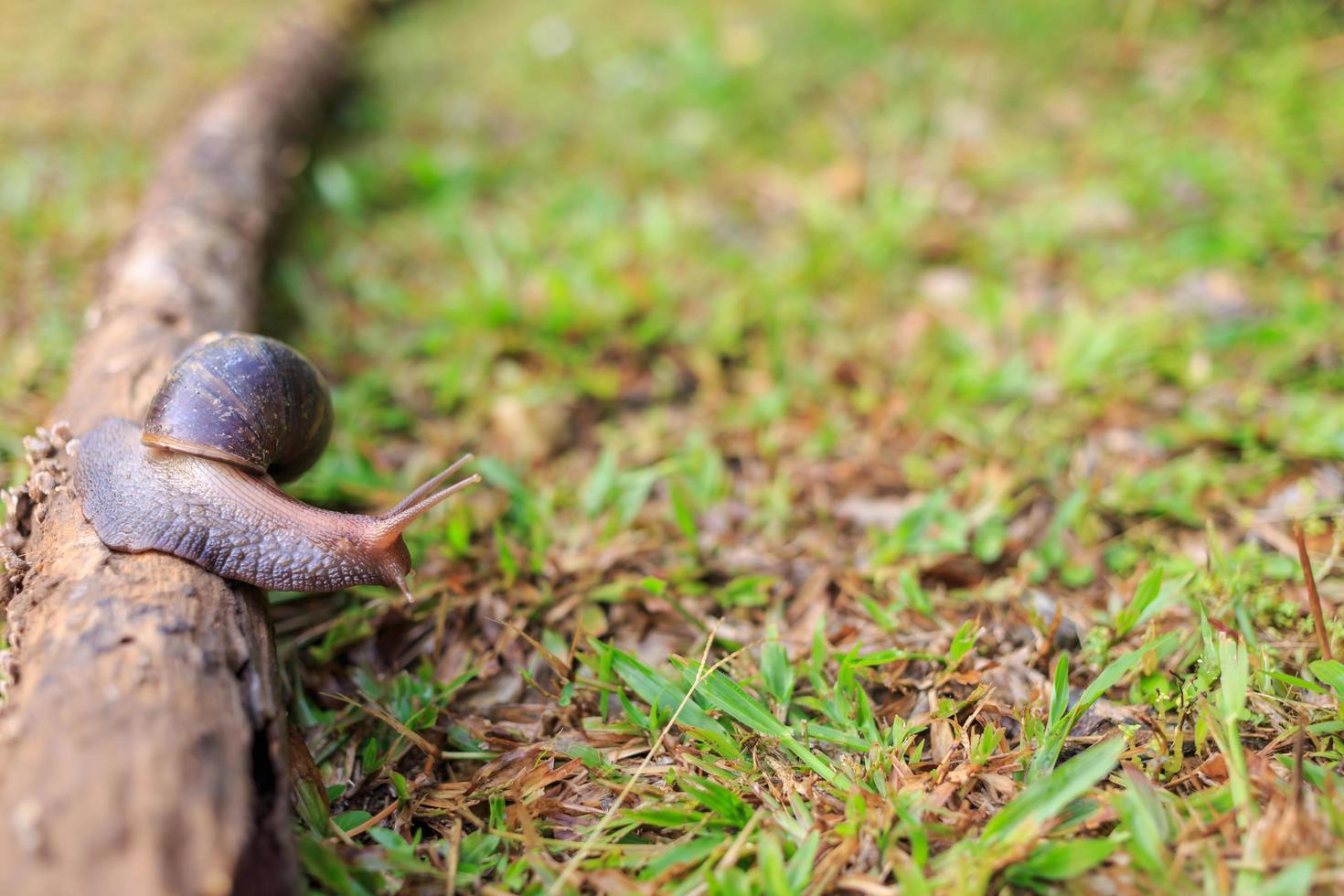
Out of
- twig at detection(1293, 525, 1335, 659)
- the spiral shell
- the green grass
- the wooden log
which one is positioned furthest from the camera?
the spiral shell

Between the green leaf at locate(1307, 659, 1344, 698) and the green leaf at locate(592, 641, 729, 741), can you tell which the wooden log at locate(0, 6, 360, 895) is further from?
the green leaf at locate(1307, 659, 1344, 698)

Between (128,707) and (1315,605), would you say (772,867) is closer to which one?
(128,707)

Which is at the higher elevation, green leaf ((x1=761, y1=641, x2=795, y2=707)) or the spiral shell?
the spiral shell

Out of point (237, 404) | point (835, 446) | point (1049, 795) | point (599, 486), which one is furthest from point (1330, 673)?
point (237, 404)

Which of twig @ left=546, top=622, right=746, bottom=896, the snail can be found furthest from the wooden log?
twig @ left=546, top=622, right=746, bottom=896

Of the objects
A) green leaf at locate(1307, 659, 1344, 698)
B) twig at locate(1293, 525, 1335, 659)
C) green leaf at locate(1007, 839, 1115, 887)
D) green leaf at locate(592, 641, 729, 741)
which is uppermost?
twig at locate(1293, 525, 1335, 659)

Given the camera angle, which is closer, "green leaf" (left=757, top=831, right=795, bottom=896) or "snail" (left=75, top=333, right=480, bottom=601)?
"green leaf" (left=757, top=831, right=795, bottom=896)

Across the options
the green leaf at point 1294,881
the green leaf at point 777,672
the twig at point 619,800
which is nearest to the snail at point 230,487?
the twig at point 619,800

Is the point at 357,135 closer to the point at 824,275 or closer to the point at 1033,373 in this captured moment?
the point at 824,275

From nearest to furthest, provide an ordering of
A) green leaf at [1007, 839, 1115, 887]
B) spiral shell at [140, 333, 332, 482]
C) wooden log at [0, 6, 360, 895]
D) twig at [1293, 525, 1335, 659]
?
wooden log at [0, 6, 360, 895]
green leaf at [1007, 839, 1115, 887]
twig at [1293, 525, 1335, 659]
spiral shell at [140, 333, 332, 482]
